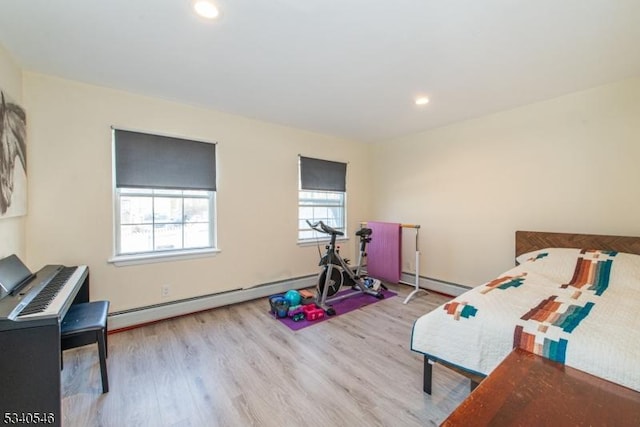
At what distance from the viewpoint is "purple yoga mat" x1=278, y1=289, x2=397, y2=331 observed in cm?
295

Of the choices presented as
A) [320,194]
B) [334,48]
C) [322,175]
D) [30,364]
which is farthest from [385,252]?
[30,364]

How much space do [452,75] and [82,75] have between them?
326 centimetres

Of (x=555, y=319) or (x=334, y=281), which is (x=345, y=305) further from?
(x=555, y=319)

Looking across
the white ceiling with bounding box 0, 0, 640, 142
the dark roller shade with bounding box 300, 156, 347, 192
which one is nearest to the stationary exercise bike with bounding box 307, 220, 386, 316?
the dark roller shade with bounding box 300, 156, 347, 192

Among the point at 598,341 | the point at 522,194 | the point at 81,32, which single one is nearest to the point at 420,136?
the point at 522,194

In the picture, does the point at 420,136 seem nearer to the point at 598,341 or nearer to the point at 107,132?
the point at 598,341

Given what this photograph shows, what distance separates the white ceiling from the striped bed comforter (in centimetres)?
171

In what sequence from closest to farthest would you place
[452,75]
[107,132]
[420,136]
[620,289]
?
[620,289]
[452,75]
[107,132]
[420,136]

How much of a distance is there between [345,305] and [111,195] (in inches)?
112

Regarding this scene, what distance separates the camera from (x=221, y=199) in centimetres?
339

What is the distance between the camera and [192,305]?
10.5 ft

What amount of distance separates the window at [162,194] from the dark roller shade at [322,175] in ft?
4.40

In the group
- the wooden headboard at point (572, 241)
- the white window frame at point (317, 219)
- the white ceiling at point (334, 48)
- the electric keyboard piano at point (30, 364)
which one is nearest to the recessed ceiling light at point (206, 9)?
the white ceiling at point (334, 48)

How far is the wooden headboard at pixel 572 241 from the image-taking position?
2490mm
